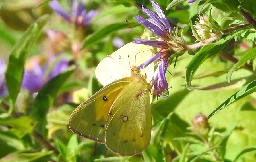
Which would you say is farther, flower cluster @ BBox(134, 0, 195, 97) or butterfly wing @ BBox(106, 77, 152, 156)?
butterfly wing @ BBox(106, 77, 152, 156)

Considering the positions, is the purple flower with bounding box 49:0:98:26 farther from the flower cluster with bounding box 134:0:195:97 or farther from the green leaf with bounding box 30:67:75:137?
the flower cluster with bounding box 134:0:195:97

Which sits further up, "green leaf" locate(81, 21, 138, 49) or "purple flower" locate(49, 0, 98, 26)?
"purple flower" locate(49, 0, 98, 26)

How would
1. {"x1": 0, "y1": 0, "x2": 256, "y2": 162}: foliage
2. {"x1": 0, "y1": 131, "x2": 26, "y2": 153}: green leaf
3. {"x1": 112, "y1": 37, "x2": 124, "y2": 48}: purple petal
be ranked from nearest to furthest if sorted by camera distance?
{"x1": 0, "y1": 0, "x2": 256, "y2": 162}: foliage < {"x1": 0, "y1": 131, "x2": 26, "y2": 153}: green leaf < {"x1": 112, "y1": 37, "x2": 124, "y2": 48}: purple petal

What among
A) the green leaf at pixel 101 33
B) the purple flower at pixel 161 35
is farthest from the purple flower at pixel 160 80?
the green leaf at pixel 101 33

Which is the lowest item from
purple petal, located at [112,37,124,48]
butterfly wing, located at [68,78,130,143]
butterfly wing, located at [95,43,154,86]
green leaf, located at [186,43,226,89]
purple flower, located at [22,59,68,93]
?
butterfly wing, located at [68,78,130,143]

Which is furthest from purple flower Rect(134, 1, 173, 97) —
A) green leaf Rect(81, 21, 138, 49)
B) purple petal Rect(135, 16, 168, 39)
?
green leaf Rect(81, 21, 138, 49)

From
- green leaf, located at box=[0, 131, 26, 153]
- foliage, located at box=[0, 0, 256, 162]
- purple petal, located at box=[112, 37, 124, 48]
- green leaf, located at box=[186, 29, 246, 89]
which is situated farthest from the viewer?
purple petal, located at box=[112, 37, 124, 48]

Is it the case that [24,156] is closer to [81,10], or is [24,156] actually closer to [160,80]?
[160,80]

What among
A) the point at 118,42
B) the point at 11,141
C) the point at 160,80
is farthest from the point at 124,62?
the point at 118,42
